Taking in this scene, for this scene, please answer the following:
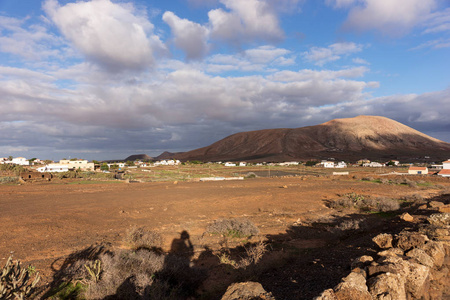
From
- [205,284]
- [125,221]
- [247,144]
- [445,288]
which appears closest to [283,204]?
[125,221]

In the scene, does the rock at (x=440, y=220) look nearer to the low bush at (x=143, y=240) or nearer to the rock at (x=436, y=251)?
the rock at (x=436, y=251)

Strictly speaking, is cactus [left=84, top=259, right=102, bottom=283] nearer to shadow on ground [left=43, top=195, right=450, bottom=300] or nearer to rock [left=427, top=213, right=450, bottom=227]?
shadow on ground [left=43, top=195, right=450, bottom=300]

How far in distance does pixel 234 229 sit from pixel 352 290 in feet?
27.2

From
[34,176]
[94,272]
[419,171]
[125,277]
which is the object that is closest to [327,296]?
[125,277]

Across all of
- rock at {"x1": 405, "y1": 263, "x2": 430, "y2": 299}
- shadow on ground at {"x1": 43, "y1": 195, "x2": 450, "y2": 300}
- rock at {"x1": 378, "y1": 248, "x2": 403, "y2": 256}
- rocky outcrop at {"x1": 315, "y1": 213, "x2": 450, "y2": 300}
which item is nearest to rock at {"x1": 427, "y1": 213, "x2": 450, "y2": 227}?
shadow on ground at {"x1": 43, "y1": 195, "x2": 450, "y2": 300}

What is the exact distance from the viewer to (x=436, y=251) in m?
4.93

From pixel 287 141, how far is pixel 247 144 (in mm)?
24717

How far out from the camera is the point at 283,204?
1873 cm

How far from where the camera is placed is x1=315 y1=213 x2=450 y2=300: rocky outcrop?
11.7 feet

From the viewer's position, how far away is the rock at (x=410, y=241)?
5259 millimetres

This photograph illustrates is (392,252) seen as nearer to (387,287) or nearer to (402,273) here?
(402,273)

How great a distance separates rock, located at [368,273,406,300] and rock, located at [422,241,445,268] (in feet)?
5.53

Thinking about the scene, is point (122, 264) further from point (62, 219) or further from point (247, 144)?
point (247, 144)

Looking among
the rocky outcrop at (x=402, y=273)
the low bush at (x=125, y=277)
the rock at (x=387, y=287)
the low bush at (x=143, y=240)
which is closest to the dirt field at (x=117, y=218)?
the low bush at (x=143, y=240)
